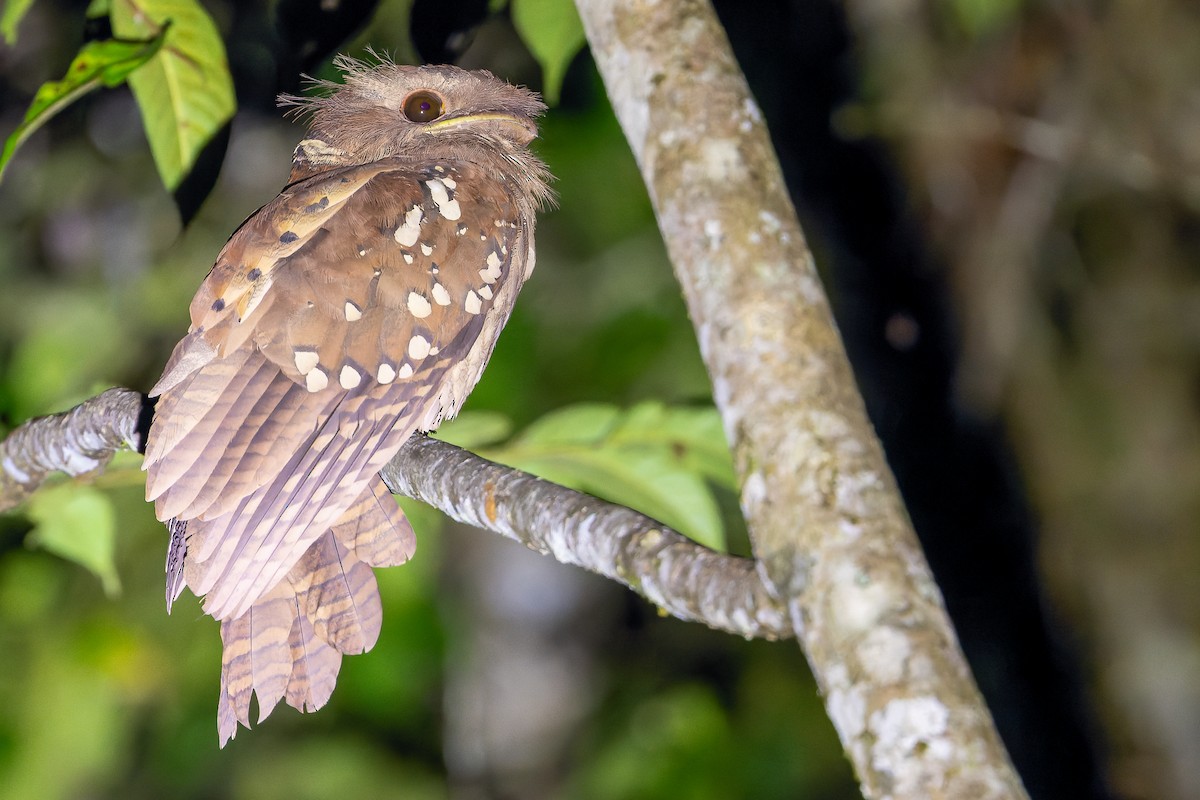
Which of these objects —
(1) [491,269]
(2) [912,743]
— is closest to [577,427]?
(1) [491,269]

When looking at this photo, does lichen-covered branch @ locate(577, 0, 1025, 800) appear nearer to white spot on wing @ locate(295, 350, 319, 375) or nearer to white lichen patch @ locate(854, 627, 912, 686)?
white lichen patch @ locate(854, 627, 912, 686)

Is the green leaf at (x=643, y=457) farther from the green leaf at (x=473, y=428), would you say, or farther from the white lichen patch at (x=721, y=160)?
the white lichen patch at (x=721, y=160)

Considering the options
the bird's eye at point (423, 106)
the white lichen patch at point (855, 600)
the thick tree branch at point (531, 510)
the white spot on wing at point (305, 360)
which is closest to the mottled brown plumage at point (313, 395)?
the white spot on wing at point (305, 360)

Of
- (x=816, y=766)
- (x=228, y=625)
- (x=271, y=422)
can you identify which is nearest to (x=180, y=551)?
(x=228, y=625)

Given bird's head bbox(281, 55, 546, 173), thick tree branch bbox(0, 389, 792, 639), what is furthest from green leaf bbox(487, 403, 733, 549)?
bird's head bbox(281, 55, 546, 173)

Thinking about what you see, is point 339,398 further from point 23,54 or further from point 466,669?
point 23,54
